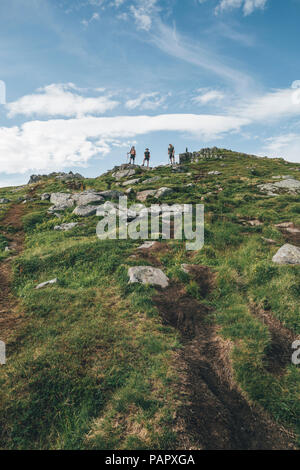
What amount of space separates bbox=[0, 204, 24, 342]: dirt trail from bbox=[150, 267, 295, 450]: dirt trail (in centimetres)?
516

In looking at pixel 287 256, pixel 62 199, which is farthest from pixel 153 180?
pixel 287 256

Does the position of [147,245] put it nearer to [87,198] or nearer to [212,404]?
[212,404]

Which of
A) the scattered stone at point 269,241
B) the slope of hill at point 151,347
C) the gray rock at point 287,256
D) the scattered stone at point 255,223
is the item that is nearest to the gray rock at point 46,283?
the slope of hill at point 151,347

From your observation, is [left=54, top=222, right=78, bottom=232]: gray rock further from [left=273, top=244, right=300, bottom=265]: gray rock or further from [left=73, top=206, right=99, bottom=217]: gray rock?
[left=273, top=244, right=300, bottom=265]: gray rock

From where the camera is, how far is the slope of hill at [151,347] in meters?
5.07

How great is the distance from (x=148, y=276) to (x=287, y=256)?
6189 mm

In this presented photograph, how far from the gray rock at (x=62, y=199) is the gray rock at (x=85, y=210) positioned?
263cm

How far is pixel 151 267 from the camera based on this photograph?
11.1m

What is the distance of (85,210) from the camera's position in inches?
835

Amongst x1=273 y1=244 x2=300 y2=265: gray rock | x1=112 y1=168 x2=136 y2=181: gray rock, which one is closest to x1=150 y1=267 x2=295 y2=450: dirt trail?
x1=273 y1=244 x2=300 y2=265: gray rock
